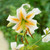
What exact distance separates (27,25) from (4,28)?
1627mm

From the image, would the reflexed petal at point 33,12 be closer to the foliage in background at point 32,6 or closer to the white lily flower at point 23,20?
the white lily flower at point 23,20

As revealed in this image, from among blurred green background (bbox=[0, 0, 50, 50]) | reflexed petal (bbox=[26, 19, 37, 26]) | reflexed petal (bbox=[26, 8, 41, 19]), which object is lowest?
reflexed petal (bbox=[26, 19, 37, 26])

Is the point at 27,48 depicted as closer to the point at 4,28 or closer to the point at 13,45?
the point at 13,45

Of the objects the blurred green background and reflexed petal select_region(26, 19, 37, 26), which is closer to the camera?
reflexed petal select_region(26, 19, 37, 26)

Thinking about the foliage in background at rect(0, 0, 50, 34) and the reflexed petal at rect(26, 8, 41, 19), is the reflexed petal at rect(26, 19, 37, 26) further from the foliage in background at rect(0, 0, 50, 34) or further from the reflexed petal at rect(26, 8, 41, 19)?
the foliage in background at rect(0, 0, 50, 34)

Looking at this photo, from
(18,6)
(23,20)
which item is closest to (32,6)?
(18,6)

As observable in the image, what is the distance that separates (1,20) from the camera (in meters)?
2.29

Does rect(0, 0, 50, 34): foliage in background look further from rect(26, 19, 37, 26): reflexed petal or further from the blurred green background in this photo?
rect(26, 19, 37, 26): reflexed petal

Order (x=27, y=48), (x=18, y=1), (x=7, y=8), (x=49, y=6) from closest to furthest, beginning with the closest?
1. (x=27, y=48)
2. (x=49, y=6)
3. (x=18, y=1)
4. (x=7, y=8)

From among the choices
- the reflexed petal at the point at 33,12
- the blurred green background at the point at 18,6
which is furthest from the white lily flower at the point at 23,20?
the blurred green background at the point at 18,6

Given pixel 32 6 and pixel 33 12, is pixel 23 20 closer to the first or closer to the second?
pixel 33 12

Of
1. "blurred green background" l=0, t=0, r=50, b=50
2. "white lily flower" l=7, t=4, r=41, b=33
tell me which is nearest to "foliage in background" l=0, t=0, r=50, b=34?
"blurred green background" l=0, t=0, r=50, b=50

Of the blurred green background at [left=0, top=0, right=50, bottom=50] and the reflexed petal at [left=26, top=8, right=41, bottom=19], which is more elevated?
the blurred green background at [left=0, top=0, right=50, bottom=50]

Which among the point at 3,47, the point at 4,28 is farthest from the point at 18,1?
the point at 3,47
